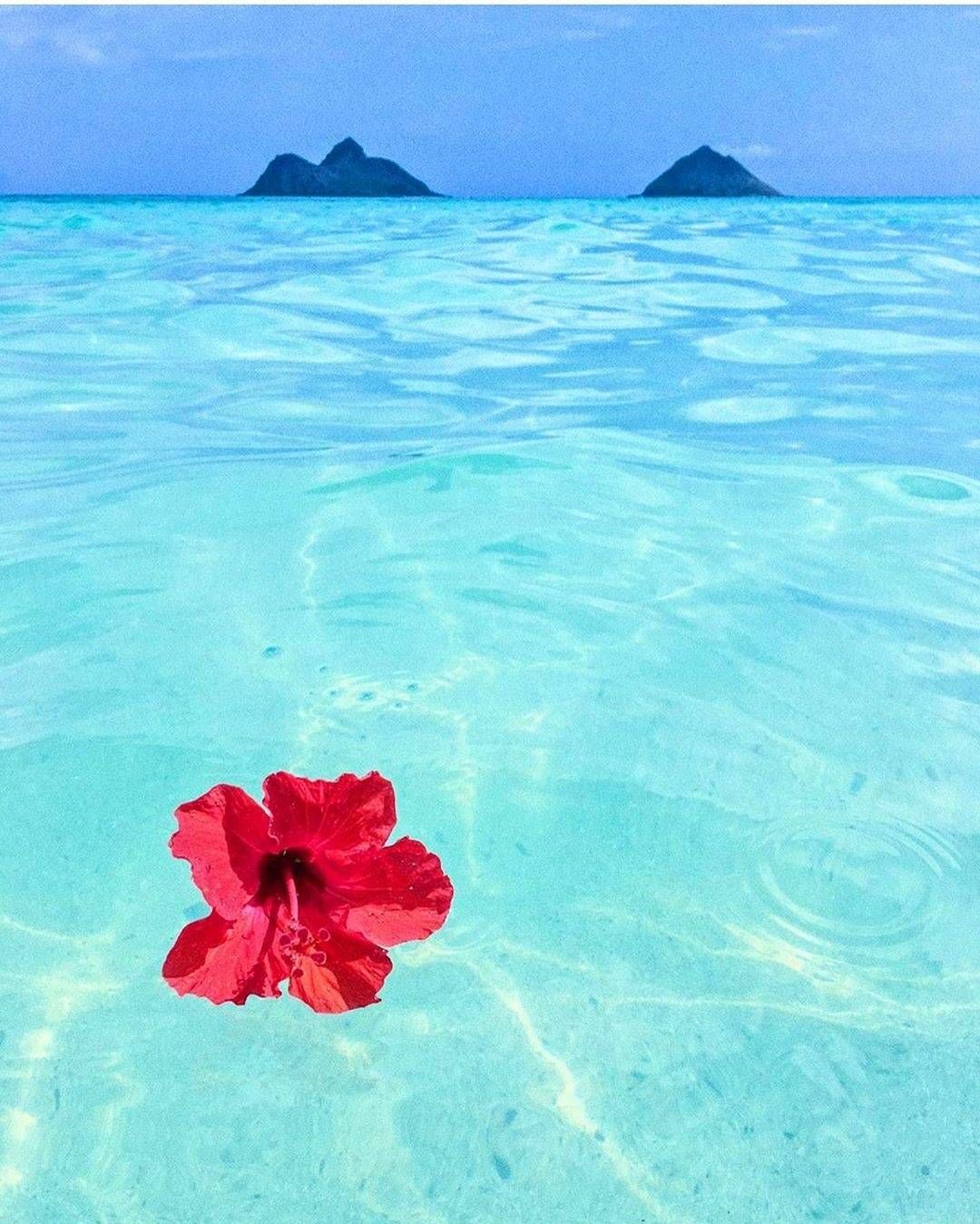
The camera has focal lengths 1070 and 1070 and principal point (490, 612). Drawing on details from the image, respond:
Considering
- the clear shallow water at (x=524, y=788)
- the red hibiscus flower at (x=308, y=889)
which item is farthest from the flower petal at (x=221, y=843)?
the clear shallow water at (x=524, y=788)

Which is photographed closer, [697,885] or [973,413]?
[697,885]

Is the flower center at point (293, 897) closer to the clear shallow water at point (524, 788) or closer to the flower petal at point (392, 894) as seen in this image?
the flower petal at point (392, 894)

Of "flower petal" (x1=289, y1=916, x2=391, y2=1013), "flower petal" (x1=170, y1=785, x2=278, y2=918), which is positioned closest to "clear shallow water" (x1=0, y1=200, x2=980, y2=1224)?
"flower petal" (x1=289, y1=916, x2=391, y2=1013)

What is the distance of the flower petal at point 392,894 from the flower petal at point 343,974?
0.05 feet

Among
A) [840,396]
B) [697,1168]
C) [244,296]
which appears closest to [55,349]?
[244,296]

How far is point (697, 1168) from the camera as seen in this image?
112cm

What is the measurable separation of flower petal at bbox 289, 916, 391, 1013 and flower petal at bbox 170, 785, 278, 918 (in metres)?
0.09

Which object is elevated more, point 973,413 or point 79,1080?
point 79,1080

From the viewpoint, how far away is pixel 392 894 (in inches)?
42.8

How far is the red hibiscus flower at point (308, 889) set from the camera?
1027mm

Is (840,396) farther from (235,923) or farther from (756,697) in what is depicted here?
(235,923)

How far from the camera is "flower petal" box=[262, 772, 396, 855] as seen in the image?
1.06 metres

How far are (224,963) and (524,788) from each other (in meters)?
0.84

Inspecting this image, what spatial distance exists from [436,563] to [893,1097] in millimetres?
1868
